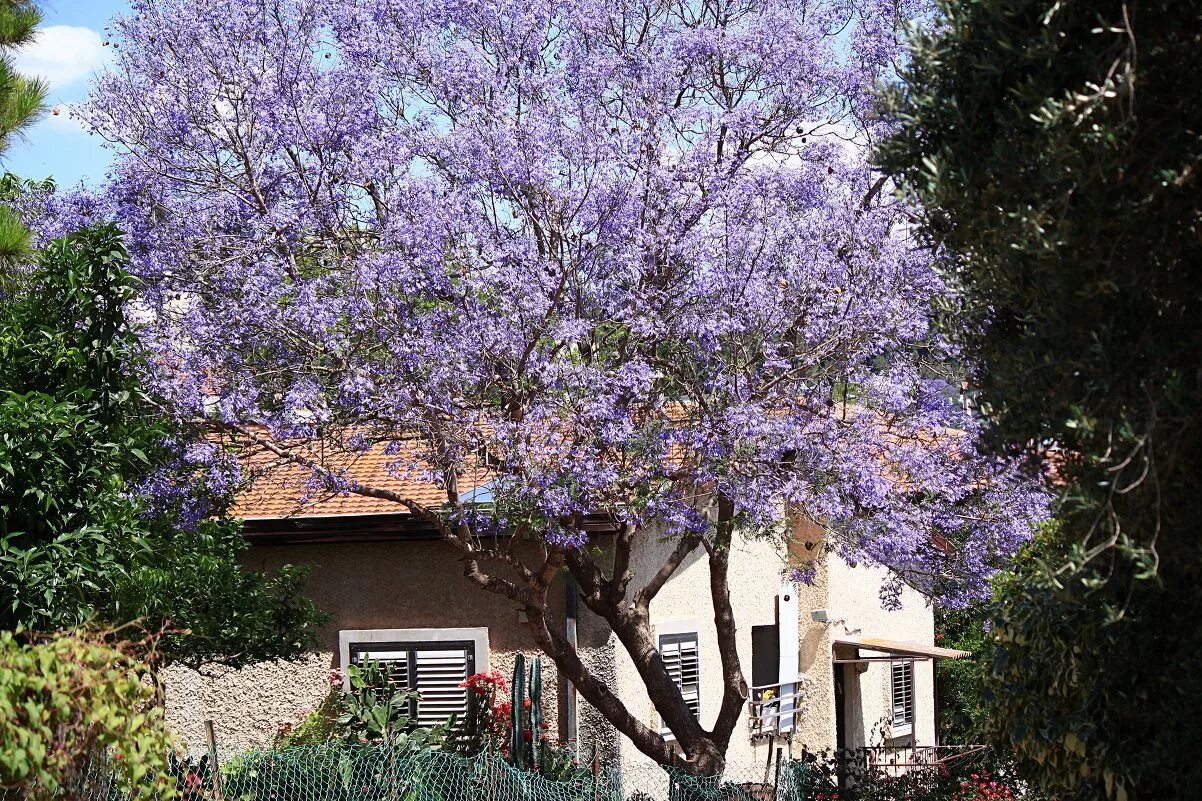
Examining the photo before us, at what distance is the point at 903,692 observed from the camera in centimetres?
2350

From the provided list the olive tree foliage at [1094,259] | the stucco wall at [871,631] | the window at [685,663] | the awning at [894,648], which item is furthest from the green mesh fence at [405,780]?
the stucco wall at [871,631]

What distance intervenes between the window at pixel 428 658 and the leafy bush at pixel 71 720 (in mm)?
8459

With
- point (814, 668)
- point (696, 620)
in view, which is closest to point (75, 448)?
point (696, 620)

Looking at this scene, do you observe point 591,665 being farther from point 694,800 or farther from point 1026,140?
point 1026,140

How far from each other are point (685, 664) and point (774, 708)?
2.68 meters

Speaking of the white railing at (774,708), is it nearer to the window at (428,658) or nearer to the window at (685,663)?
the window at (685,663)

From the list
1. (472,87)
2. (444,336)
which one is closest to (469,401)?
(444,336)

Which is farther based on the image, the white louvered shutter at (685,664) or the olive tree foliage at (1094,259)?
the white louvered shutter at (685,664)

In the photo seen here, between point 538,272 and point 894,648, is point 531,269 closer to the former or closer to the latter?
point 538,272

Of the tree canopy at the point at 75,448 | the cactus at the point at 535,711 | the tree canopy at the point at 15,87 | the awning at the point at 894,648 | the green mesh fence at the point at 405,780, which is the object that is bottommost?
the green mesh fence at the point at 405,780

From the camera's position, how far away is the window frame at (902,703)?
22.7m

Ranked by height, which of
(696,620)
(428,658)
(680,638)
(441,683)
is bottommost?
(441,683)

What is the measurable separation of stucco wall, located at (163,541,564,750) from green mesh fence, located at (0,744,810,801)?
8.35 feet

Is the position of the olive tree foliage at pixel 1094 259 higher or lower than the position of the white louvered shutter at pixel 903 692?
higher
